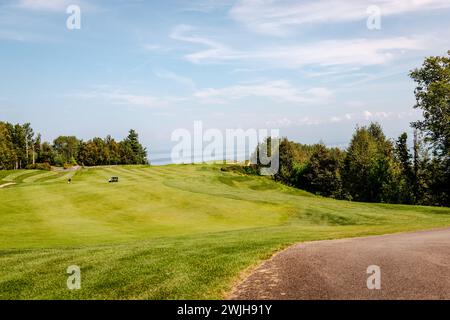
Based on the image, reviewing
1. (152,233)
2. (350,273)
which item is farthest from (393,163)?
(350,273)

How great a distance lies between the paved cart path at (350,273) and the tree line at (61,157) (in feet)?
397

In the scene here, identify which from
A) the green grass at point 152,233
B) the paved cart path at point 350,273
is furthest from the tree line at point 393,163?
the paved cart path at point 350,273

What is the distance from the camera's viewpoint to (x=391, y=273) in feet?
35.7

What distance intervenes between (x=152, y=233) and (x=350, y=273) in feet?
57.9

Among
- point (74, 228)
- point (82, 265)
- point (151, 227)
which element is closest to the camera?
point (82, 265)

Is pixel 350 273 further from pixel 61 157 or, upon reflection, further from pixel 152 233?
pixel 61 157

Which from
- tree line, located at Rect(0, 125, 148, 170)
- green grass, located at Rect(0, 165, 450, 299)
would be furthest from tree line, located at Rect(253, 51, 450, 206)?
tree line, located at Rect(0, 125, 148, 170)

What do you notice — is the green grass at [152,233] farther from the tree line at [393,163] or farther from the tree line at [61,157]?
the tree line at [61,157]

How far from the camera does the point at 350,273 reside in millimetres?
11008

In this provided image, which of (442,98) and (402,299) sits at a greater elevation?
(442,98)

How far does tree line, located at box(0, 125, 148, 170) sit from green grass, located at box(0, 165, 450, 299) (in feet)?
295

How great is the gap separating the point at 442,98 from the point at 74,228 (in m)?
43.9

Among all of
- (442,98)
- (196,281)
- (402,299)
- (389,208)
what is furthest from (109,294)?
(442,98)
